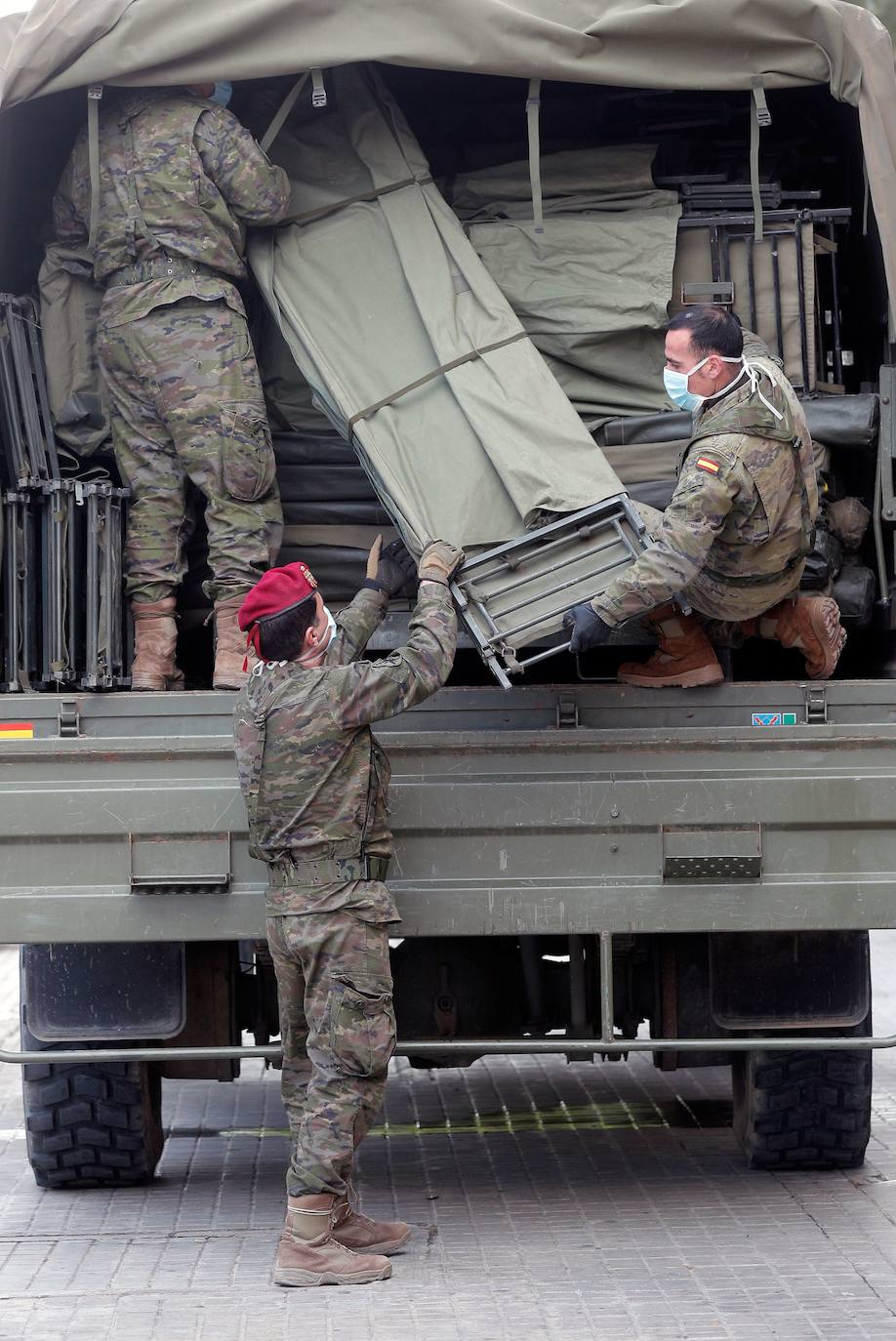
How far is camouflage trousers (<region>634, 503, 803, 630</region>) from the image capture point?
16.3 feet

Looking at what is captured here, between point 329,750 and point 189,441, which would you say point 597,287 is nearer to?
point 189,441

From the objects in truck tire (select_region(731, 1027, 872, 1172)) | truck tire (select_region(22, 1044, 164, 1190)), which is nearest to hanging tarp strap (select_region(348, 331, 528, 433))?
truck tire (select_region(22, 1044, 164, 1190))

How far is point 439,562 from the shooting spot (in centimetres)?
475

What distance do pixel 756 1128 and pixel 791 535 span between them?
1862 mm

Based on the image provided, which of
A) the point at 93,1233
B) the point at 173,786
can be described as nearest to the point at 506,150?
the point at 173,786

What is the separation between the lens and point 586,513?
4793 millimetres

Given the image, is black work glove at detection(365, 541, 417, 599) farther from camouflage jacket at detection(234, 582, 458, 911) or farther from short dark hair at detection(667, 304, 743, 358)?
short dark hair at detection(667, 304, 743, 358)

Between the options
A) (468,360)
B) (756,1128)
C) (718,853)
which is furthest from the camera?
(756,1128)

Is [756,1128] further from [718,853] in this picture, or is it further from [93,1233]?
[93,1233]

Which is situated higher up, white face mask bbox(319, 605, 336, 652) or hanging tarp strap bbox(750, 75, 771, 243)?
hanging tarp strap bbox(750, 75, 771, 243)

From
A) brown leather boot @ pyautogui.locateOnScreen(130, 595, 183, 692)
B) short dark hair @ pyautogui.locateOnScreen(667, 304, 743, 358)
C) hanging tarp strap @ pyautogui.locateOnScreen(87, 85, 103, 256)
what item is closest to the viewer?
short dark hair @ pyautogui.locateOnScreen(667, 304, 743, 358)

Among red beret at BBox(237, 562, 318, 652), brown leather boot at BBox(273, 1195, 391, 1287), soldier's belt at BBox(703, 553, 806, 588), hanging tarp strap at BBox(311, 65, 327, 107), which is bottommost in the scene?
brown leather boot at BBox(273, 1195, 391, 1287)

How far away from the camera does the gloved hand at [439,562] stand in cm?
473

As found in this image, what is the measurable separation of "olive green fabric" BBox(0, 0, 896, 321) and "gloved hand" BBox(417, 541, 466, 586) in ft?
4.19
